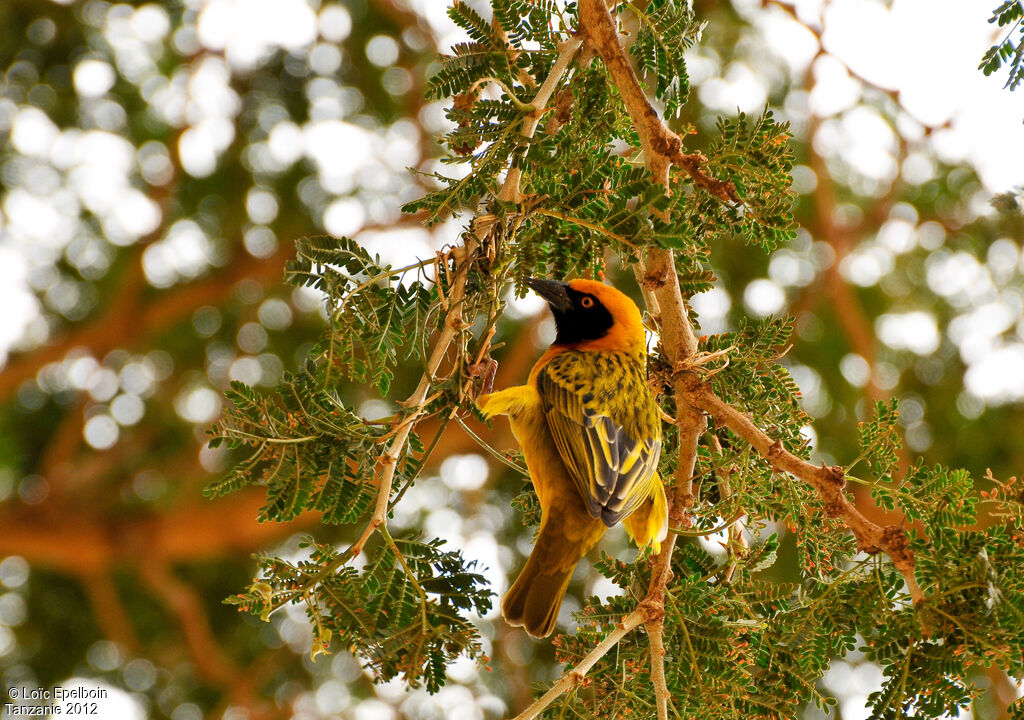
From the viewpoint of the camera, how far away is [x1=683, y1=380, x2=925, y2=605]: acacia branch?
218 centimetres

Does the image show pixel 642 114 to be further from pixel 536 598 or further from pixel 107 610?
pixel 107 610

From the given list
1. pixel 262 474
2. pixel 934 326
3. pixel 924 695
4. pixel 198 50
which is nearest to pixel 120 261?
pixel 198 50

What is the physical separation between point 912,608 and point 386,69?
6.88 metres

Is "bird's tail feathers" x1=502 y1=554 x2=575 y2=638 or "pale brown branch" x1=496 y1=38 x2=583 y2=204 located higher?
"pale brown branch" x1=496 y1=38 x2=583 y2=204

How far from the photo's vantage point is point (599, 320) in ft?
12.1

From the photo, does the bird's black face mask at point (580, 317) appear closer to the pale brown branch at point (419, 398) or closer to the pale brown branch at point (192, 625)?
the pale brown branch at point (419, 398)

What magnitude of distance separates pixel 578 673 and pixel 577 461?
2.83 feet

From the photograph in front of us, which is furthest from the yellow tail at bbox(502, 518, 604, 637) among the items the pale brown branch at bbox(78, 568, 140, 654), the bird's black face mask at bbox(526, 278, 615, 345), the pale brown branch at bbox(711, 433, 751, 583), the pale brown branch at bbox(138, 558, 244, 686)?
the pale brown branch at bbox(78, 568, 140, 654)

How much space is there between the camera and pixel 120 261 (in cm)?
776

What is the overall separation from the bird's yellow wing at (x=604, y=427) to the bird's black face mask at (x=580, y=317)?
0.23 m

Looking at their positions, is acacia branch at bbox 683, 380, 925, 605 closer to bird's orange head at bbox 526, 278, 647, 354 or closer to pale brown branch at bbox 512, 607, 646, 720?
pale brown branch at bbox 512, 607, 646, 720

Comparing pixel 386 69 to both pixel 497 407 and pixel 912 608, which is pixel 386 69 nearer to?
pixel 497 407

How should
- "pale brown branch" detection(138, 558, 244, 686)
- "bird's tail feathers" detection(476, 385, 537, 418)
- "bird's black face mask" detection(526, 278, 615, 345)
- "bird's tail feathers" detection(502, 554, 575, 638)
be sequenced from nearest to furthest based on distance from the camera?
"bird's tail feathers" detection(502, 554, 575, 638) → "bird's tail feathers" detection(476, 385, 537, 418) → "bird's black face mask" detection(526, 278, 615, 345) → "pale brown branch" detection(138, 558, 244, 686)

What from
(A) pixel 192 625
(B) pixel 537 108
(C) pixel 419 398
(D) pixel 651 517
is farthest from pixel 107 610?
(B) pixel 537 108
